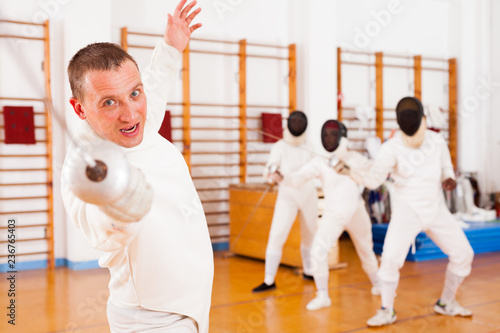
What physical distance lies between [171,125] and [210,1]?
140 centimetres

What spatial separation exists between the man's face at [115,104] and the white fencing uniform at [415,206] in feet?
8.75

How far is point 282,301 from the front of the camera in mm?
4031

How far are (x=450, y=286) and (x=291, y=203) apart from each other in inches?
55.7

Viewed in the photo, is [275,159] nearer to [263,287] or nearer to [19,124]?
[263,287]

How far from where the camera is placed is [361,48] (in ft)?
23.0

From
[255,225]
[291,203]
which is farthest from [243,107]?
[291,203]

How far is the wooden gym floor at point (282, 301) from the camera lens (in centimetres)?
343

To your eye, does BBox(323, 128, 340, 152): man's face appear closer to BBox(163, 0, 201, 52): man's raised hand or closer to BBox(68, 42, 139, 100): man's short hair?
BBox(163, 0, 201, 52): man's raised hand

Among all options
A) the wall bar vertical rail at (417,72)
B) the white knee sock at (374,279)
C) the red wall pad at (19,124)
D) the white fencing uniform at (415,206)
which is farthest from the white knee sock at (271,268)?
the wall bar vertical rail at (417,72)

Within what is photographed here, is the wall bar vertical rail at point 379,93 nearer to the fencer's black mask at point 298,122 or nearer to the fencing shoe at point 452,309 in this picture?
the fencer's black mask at point 298,122

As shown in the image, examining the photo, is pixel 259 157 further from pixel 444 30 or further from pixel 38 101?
pixel 444 30

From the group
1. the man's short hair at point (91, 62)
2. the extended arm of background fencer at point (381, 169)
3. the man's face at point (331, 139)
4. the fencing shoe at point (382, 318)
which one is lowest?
the fencing shoe at point (382, 318)

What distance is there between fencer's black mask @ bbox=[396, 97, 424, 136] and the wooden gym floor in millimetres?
1229

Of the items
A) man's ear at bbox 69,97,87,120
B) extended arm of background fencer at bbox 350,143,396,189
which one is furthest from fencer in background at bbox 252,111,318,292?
man's ear at bbox 69,97,87,120
